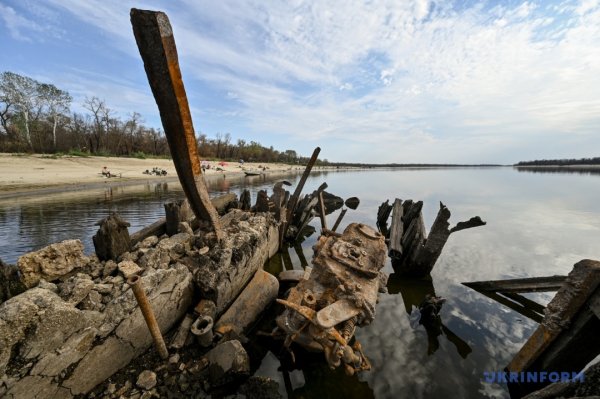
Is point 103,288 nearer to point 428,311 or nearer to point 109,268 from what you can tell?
point 109,268

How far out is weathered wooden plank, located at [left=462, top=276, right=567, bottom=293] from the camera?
19.0 ft

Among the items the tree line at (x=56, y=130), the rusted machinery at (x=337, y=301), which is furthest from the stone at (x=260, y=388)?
the tree line at (x=56, y=130)

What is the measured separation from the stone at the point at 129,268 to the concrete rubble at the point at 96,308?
0.05ft

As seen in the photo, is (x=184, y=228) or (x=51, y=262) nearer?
(x=51, y=262)

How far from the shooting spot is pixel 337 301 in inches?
155

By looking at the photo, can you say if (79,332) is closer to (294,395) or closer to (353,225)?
(294,395)

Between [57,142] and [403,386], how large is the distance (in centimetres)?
5411

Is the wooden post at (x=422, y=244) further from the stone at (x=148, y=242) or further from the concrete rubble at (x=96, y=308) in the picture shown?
the stone at (x=148, y=242)

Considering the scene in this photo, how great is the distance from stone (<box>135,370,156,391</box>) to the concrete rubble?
30 mm

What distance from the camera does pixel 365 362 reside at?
3867 millimetres

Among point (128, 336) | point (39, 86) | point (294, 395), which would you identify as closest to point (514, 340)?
point (294, 395)

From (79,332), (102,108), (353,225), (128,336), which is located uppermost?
(102,108)

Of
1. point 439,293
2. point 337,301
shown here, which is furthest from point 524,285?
point 337,301

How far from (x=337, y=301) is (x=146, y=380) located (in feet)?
9.36
